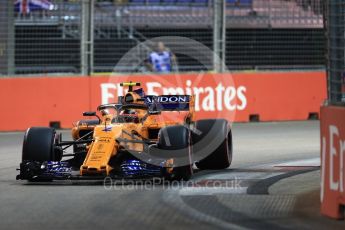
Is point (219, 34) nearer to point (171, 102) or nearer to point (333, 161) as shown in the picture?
point (171, 102)

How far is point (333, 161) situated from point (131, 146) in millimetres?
3267

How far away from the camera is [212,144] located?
473 inches

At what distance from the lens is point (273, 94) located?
20438mm

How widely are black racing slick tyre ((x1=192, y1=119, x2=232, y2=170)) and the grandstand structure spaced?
7.53m

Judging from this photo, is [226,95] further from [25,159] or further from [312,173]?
[25,159]

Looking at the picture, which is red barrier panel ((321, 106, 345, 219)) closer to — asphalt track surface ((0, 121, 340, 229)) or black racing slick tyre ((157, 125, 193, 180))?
asphalt track surface ((0, 121, 340, 229))

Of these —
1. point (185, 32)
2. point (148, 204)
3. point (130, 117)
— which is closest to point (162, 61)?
point (185, 32)

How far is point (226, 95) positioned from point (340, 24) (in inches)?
434

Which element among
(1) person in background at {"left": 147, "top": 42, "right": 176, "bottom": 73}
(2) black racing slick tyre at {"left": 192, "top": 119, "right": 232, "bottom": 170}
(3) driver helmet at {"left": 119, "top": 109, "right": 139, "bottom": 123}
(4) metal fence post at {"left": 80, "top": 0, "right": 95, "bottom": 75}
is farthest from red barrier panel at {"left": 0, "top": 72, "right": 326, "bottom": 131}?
(3) driver helmet at {"left": 119, "top": 109, "right": 139, "bottom": 123}

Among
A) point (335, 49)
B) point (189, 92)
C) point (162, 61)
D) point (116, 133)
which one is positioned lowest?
point (116, 133)

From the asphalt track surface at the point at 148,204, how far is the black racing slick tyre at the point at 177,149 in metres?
0.24

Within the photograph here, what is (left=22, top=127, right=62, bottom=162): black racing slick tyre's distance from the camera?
426 inches

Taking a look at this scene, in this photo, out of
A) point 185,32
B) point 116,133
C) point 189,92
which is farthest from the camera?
point 185,32

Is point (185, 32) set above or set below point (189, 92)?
above
